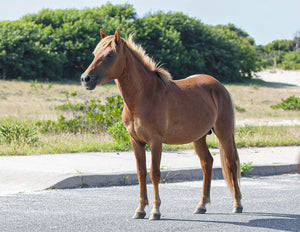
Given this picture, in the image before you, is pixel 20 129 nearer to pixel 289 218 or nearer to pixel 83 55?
pixel 289 218

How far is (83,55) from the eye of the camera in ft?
121

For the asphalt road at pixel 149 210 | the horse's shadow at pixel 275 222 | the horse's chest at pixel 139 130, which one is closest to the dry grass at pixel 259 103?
the asphalt road at pixel 149 210

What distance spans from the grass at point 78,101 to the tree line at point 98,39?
12.6 feet

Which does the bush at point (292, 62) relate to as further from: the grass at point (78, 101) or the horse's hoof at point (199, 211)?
the horse's hoof at point (199, 211)

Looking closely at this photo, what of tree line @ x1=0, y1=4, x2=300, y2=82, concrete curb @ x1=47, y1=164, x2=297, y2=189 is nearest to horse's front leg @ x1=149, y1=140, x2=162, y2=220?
concrete curb @ x1=47, y1=164, x2=297, y2=189

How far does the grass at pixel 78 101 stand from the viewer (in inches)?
452

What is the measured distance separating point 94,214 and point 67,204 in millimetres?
725

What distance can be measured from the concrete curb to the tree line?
24.2 meters

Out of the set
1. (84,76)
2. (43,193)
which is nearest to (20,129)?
(43,193)

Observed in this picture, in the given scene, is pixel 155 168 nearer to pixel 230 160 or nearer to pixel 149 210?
pixel 149 210

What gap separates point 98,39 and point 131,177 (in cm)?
3221

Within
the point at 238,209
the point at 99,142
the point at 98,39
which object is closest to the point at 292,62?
the point at 98,39

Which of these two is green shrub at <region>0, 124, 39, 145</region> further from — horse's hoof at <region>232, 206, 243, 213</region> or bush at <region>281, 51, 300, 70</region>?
bush at <region>281, 51, 300, 70</region>

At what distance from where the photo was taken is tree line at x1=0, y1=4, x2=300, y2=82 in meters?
33.5
